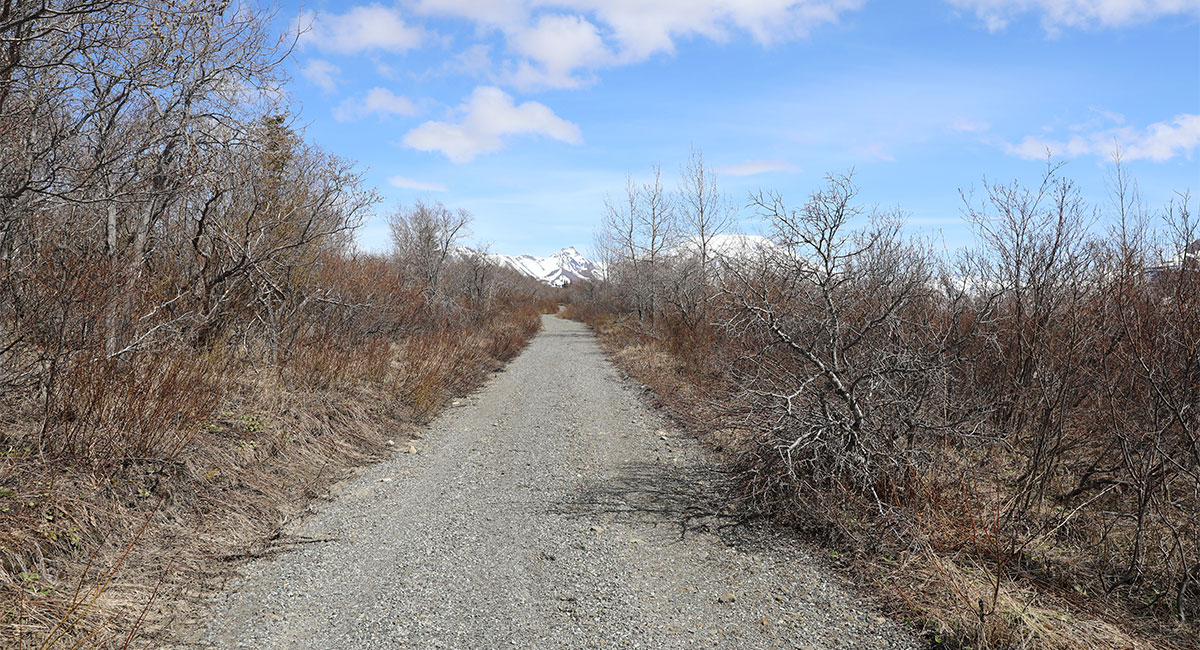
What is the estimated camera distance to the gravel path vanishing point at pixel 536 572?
3.40 m

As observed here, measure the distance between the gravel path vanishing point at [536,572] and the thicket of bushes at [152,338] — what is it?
0.54 metres

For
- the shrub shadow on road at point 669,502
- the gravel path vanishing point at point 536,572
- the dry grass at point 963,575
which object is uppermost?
the dry grass at point 963,575

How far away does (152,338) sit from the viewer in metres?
6.07

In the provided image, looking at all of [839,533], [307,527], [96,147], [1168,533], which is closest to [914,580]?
[839,533]

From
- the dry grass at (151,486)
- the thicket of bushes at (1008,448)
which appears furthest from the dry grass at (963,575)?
the dry grass at (151,486)

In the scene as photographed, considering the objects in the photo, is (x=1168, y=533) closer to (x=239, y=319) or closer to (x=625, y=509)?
(x=625, y=509)

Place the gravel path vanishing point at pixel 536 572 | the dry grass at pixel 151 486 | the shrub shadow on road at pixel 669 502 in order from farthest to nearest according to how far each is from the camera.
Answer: the shrub shadow on road at pixel 669 502 < the gravel path vanishing point at pixel 536 572 < the dry grass at pixel 151 486

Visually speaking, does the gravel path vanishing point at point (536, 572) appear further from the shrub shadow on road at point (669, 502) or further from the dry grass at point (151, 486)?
the dry grass at point (151, 486)

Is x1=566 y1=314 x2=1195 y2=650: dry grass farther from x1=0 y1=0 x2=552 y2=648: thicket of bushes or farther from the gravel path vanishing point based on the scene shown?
x1=0 y1=0 x2=552 y2=648: thicket of bushes

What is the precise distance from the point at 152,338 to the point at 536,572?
4590mm

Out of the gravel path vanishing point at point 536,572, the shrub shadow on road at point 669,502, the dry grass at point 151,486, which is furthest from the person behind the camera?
the shrub shadow on road at point 669,502

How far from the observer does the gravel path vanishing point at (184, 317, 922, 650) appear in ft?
11.2

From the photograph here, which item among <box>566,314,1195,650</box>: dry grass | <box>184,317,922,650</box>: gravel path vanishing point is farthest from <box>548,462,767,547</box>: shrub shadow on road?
<box>566,314,1195,650</box>: dry grass

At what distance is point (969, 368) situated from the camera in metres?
6.49
